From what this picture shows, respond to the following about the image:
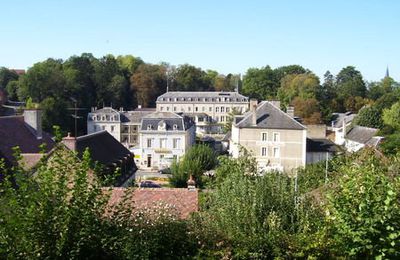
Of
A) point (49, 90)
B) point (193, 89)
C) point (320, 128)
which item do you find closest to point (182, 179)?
point (320, 128)

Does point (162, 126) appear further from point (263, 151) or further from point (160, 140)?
point (263, 151)

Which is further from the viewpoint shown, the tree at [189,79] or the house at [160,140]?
the tree at [189,79]

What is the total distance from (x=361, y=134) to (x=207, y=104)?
35.5m

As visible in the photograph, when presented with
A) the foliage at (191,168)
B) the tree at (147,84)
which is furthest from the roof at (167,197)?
the tree at (147,84)

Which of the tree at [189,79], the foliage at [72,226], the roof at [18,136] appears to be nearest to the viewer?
the foliage at [72,226]

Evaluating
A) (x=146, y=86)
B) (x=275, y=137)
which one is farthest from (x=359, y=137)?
(x=146, y=86)

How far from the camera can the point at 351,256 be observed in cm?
697

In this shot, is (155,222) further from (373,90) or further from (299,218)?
(373,90)

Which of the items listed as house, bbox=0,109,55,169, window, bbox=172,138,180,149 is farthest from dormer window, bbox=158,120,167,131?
house, bbox=0,109,55,169

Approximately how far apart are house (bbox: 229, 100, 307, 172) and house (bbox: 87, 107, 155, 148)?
2387cm

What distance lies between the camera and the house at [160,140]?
43719 millimetres

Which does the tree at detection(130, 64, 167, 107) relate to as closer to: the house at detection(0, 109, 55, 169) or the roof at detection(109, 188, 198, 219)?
the house at detection(0, 109, 55, 169)

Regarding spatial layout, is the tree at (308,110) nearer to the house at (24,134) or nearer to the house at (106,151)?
the house at (106,151)

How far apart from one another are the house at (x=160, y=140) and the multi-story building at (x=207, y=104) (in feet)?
90.8
